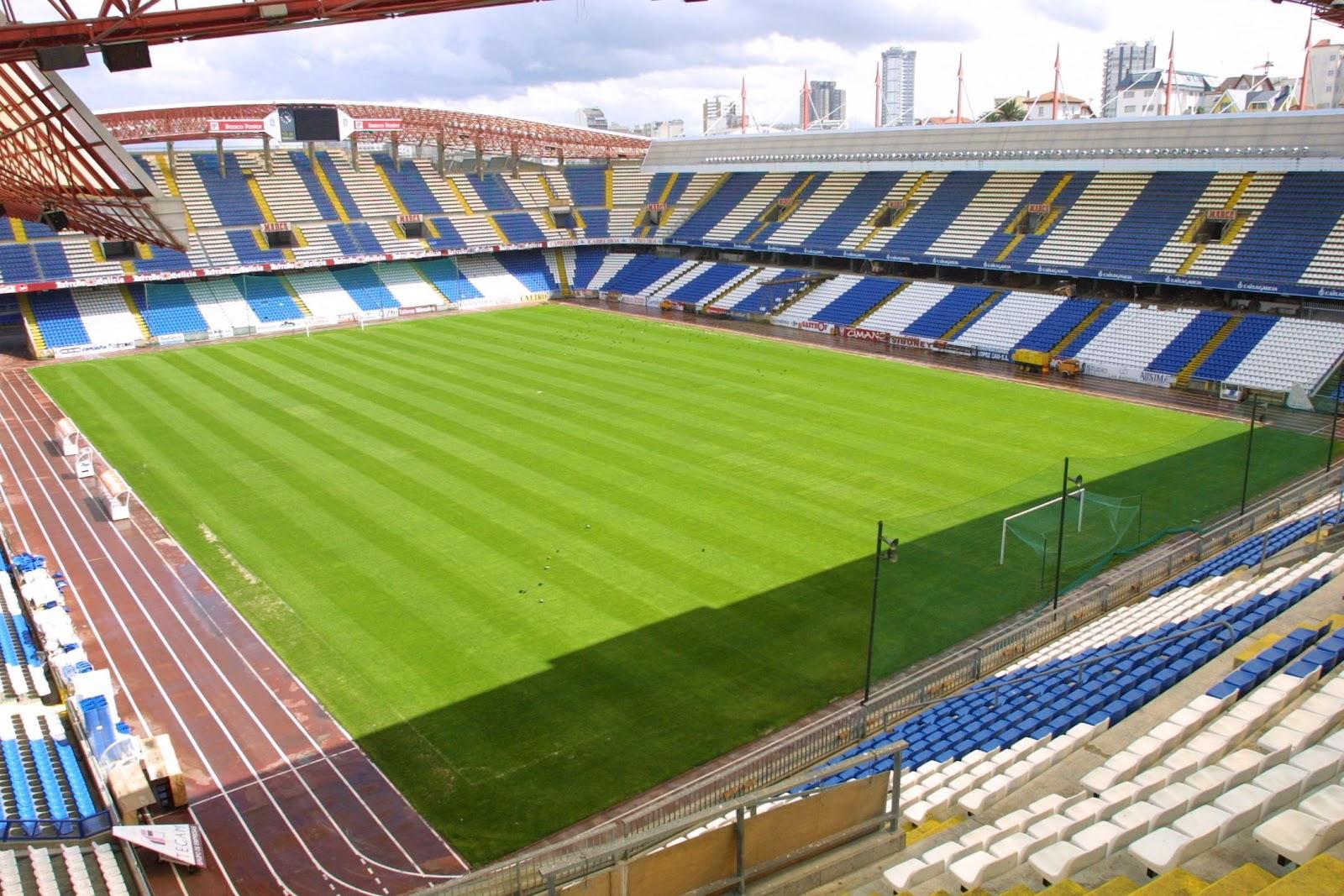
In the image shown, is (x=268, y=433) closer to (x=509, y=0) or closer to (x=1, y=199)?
(x=1, y=199)

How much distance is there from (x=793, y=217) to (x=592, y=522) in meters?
35.9

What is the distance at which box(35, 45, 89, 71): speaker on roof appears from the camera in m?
8.20

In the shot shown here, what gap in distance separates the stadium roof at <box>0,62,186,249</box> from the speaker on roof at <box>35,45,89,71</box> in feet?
10.2

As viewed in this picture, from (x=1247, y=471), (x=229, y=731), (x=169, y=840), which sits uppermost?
(x=1247, y=471)

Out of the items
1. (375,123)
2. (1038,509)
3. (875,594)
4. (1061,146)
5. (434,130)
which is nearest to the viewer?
(875,594)

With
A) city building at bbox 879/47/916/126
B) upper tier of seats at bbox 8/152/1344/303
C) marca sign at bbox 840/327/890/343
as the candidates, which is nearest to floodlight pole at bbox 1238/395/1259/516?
upper tier of seats at bbox 8/152/1344/303

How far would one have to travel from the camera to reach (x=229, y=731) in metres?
15.6

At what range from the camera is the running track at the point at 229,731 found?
12688 millimetres

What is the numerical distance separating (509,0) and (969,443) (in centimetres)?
2196

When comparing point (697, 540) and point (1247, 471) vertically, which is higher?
point (1247, 471)

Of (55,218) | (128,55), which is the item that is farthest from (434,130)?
(128,55)

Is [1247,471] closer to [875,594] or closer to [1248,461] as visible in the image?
[1248,461]

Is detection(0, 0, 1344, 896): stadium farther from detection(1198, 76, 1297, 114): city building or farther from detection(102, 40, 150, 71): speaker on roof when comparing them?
detection(1198, 76, 1297, 114): city building

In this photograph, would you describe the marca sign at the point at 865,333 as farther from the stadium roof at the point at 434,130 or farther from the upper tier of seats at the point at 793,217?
the stadium roof at the point at 434,130
